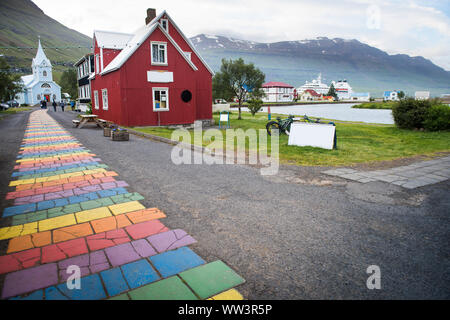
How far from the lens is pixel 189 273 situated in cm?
287

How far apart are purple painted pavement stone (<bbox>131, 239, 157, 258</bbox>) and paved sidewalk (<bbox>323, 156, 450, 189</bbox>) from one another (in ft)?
16.5

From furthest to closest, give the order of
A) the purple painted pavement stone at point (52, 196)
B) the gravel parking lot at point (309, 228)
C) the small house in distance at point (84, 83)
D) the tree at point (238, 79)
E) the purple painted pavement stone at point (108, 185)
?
the small house in distance at point (84, 83)
the tree at point (238, 79)
the purple painted pavement stone at point (108, 185)
the purple painted pavement stone at point (52, 196)
the gravel parking lot at point (309, 228)

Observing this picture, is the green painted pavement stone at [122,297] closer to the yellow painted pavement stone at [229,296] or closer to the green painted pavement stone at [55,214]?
the yellow painted pavement stone at [229,296]

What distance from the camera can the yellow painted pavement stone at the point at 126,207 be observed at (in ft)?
14.8

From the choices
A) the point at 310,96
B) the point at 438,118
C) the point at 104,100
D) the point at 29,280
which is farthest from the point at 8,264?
the point at 310,96

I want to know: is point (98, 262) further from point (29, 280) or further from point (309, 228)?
point (309, 228)

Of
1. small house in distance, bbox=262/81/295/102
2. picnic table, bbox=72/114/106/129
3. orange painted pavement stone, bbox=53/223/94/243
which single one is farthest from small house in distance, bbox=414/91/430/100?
small house in distance, bbox=262/81/295/102

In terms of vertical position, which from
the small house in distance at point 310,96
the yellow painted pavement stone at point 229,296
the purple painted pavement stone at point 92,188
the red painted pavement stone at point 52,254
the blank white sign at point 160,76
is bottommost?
the yellow painted pavement stone at point 229,296

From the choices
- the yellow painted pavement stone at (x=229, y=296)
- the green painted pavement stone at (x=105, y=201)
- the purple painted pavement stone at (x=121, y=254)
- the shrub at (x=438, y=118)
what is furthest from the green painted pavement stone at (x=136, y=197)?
the shrub at (x=438, y=118)

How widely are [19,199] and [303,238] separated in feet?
17.0

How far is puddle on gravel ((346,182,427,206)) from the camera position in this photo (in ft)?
16.4

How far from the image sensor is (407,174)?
22.4 feet

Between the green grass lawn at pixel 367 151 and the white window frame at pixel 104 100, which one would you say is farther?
the white window frame at pixel 104 100
